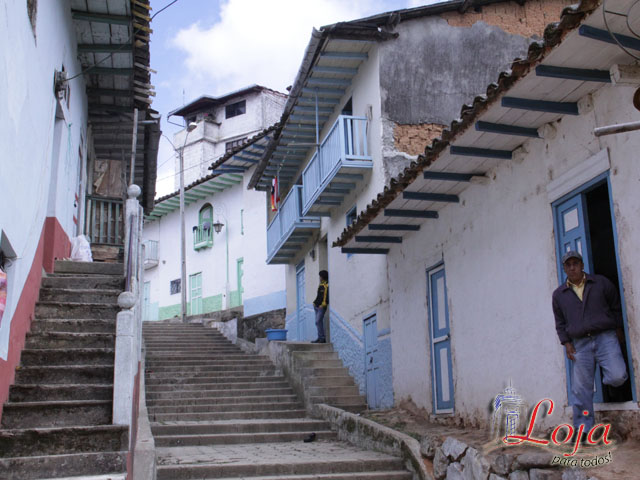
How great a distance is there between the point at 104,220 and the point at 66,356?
18.9 ft

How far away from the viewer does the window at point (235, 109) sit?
33188 mm

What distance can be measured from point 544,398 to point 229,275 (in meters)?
21.0

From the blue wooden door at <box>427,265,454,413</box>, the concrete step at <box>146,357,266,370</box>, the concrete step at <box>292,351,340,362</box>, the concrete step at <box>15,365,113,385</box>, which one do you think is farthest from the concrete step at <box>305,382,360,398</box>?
the concrete step at <box>15,365,113,385</box>

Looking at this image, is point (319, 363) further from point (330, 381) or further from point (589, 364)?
point (589, 364)

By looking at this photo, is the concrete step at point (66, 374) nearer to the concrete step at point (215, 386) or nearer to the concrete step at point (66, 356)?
the concrete step at point (66, 356)

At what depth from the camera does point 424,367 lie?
9.52 m

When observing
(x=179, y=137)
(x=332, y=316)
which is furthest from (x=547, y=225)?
(x=179, y=137)

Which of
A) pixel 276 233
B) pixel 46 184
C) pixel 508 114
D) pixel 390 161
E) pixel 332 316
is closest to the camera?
pixel 508 114

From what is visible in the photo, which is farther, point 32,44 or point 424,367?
point 424,367

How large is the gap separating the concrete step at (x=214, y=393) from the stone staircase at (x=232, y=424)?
2 centimetres

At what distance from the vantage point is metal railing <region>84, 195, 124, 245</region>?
1245 cm

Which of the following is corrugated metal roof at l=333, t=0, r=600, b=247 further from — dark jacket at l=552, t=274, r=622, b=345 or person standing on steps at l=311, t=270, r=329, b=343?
person standing on steps at l=311, t=270, r=329, b=343

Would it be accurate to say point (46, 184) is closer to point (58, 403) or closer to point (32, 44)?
point (32, 44)

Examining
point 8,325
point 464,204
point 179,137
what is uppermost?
point 179,137
